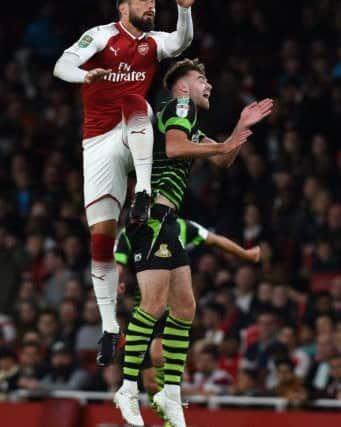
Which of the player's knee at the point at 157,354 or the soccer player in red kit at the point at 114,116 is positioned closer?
the soccer player in red kit at the point at 114,116

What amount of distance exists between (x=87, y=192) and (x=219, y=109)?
20.2 feet

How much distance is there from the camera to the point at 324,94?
14570 mm

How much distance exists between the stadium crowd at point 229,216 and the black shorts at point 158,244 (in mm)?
2786

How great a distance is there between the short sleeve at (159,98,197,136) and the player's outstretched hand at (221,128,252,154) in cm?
30

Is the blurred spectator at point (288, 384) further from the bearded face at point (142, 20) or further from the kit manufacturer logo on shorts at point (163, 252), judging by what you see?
the bearded face at point (142, 20)

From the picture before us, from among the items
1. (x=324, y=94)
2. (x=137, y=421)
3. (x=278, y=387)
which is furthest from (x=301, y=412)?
(x=324, y=94)

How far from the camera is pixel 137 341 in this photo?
9.21 metres

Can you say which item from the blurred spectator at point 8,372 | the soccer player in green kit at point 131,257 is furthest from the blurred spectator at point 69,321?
the soccer player in green kit at point 131,257

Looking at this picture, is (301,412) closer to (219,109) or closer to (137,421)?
(137,421)

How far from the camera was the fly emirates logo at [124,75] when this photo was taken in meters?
9.37

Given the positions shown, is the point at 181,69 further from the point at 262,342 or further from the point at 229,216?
the point at 229,216

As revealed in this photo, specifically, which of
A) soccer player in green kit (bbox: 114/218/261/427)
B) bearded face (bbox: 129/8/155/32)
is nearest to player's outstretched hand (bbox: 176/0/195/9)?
bearded face (bbox: 129/8/155/32)

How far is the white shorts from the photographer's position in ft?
30.8

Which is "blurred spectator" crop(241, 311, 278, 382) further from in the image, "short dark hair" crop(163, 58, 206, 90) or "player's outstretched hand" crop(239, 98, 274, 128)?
"player's outstretched hand" crop(239, 98, 274, 128)
